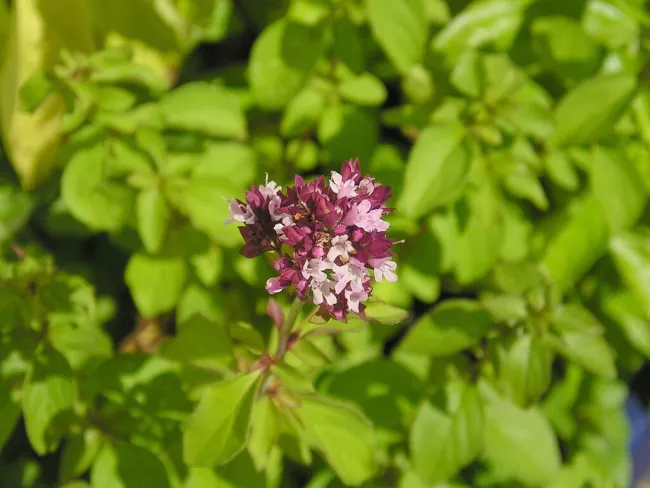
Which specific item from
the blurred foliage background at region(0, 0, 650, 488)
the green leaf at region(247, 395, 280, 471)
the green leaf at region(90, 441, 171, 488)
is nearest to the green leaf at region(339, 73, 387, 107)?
the blurred foliage background at region(0, 0, 650, 488)

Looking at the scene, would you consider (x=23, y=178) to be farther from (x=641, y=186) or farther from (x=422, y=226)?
(x=641, y=186)

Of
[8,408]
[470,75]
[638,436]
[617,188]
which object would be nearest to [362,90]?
[470,75]

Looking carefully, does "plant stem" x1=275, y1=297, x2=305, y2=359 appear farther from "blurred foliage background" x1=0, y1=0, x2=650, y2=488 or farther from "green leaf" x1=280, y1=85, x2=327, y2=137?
"green leaf" x1=280, y1=85, x2=327, y2=137

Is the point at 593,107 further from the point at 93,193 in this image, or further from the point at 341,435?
the point at 93,193

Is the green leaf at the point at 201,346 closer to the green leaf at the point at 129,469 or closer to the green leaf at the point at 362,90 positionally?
the green leaf at the point at 129,469

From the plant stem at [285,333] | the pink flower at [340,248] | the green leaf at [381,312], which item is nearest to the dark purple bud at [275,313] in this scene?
the plant stem at [285,333]

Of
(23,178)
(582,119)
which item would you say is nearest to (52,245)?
(23,178)
